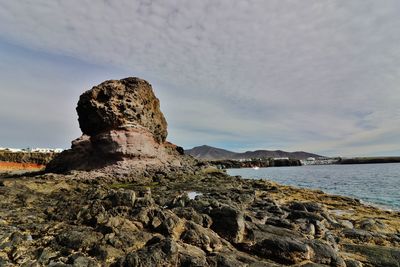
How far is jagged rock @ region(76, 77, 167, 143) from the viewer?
118ft

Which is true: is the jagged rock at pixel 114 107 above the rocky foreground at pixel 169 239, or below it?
above

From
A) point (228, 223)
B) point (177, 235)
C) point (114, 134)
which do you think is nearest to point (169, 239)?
point (177, 235)

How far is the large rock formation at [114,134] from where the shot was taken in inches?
1371

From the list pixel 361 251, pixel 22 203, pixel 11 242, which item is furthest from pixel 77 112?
pixel 361 251

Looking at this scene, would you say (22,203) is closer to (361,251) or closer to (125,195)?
(125,195)

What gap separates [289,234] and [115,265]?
18.7 ft

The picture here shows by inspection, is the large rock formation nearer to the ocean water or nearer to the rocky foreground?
the rocky foreground

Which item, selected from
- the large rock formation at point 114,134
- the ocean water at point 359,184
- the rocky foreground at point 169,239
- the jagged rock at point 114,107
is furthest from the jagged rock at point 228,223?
the jagged rock at point 114,107

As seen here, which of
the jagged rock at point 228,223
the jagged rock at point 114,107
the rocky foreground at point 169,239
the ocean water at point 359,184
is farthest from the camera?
the jagged rock at point 114,107

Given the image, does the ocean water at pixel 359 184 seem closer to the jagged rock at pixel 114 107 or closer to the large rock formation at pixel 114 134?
the large rock formation at pixel 114 134

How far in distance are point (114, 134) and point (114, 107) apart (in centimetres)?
354

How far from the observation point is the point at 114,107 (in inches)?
1425

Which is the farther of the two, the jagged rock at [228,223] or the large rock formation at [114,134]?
the large rock formation at [114,134]

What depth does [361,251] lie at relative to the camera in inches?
383
